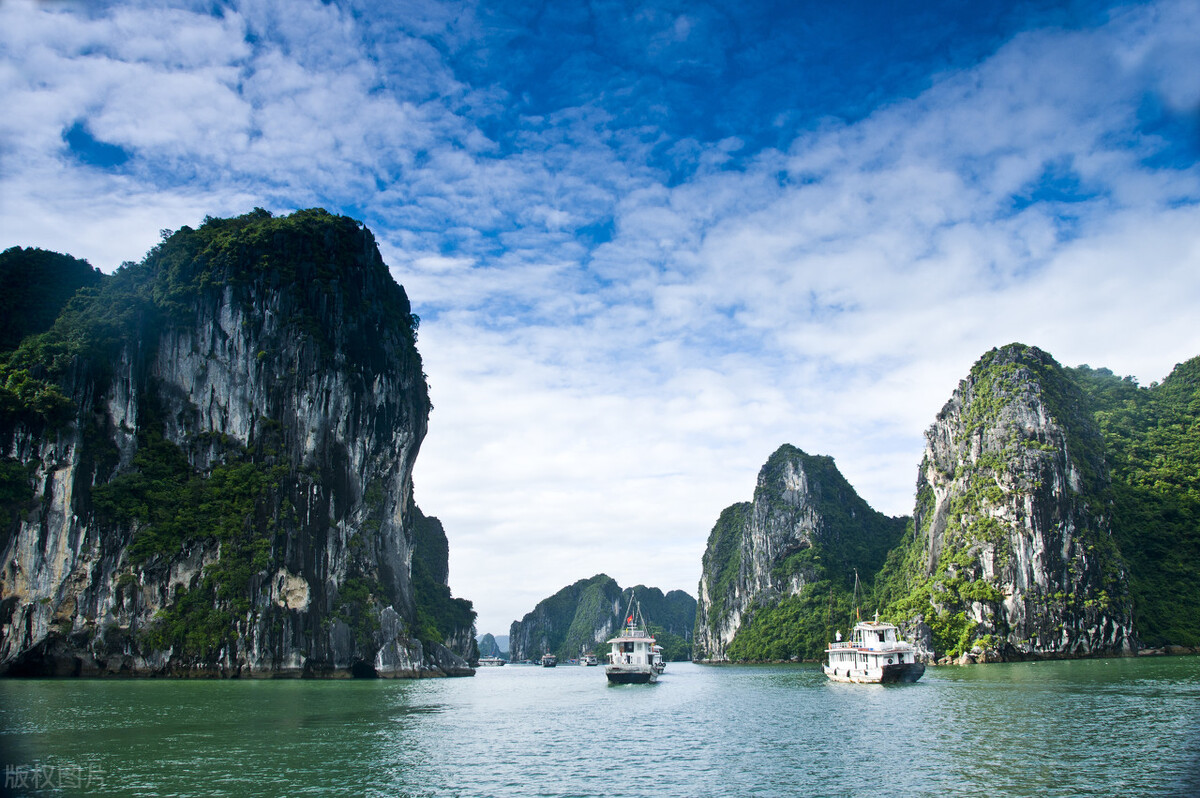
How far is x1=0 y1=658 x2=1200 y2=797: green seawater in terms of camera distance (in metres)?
18.6

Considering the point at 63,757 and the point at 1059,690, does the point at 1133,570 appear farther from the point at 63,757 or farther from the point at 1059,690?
the point at 63,757

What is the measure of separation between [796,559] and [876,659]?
81.6m

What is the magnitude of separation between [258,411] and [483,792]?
194 feet

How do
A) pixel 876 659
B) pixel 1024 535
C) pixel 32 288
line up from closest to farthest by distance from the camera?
pixel 876 659
pixel 32 288
pixel 1024 535

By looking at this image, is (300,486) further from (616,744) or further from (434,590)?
(616,744)

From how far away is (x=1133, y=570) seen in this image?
275 feet

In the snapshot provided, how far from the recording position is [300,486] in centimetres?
6731

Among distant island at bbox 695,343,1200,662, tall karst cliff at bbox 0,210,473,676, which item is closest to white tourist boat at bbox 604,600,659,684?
distant island at bbox 695,343,1200,662

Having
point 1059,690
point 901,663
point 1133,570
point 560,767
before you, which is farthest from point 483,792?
point 1133,570

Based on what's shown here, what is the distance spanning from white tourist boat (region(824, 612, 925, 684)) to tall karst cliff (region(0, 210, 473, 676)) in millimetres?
40574

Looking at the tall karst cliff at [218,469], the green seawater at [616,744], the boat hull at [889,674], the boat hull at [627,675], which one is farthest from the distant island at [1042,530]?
the tall karst cliff at [218,469]

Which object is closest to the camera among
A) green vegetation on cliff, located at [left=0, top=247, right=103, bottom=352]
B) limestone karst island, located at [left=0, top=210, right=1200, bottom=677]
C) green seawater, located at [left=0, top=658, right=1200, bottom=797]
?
green seawater, located at [left=0, top=658, right=1200, bottom=797]

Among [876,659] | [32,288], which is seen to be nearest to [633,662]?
[876,659]

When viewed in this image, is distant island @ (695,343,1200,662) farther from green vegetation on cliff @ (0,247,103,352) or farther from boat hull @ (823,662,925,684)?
green vegetation on cliff @ (0,247,103,352)
